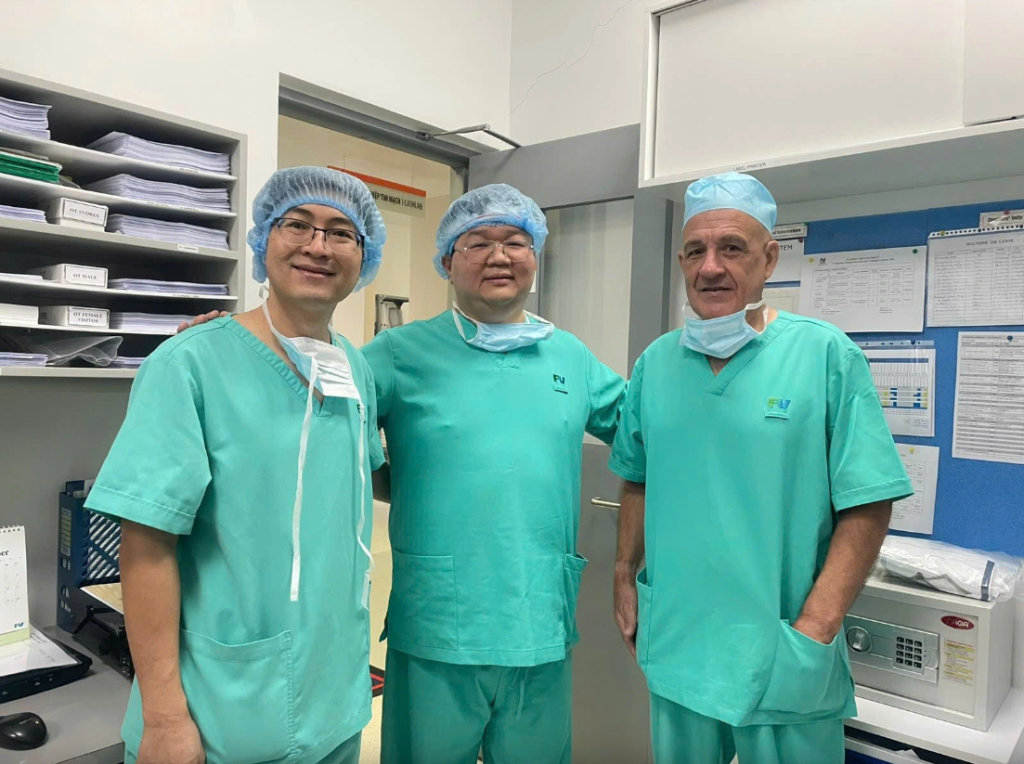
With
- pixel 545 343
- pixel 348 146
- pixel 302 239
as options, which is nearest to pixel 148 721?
pixel 302 239

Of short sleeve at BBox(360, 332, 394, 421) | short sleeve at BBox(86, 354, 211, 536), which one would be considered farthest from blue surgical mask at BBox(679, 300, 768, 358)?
short sleeve at BBox(86, 354, 211, 536)

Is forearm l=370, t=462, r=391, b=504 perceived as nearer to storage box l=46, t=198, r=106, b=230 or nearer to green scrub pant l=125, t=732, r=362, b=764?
green scrub pant l=125, t=732, r=362, b=764

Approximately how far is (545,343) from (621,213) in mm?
943

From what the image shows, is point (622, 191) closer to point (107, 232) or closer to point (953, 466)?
point (953, 466)

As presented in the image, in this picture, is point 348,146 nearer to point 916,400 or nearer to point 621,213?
point 621,213

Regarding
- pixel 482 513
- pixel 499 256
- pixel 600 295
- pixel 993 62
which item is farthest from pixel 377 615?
pixel 993 62

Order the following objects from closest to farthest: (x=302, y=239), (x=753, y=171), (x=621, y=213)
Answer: (x=302, y=239)
(x=753, y=171)
(x=621, y=213)

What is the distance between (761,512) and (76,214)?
142cm

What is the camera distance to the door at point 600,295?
2.17 metres

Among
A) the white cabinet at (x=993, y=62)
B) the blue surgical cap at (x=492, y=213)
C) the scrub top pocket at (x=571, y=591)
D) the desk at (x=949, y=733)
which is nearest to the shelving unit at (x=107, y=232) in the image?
the blue surgical cap at (x=492, y=213)

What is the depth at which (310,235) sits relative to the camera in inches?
47.5

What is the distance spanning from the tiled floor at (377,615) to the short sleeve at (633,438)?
0.92 meters

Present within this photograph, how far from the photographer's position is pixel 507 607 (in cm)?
144

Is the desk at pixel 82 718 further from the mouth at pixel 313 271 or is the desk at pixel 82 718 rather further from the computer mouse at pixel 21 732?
the mouth at pixel 313 271
